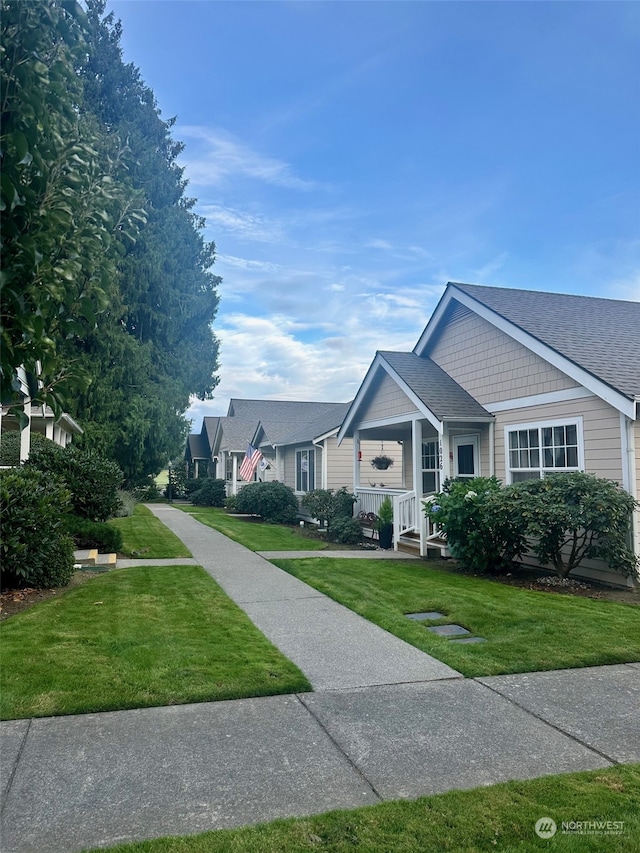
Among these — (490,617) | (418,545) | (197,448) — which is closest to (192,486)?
(197,448)

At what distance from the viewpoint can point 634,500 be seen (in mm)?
8641

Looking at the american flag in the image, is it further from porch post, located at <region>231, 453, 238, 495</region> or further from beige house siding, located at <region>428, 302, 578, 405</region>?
beige house siding, located at <region>428, 302, 578, 405</region>

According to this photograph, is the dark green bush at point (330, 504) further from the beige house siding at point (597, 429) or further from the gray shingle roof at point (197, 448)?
the gray shingle roof at point (197, 448)

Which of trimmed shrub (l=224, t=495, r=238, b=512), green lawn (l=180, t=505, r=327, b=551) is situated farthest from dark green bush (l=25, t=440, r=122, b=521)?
trimmed shrub (l=224, t=495, r=238, b=512)

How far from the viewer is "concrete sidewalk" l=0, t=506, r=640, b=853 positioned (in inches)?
116

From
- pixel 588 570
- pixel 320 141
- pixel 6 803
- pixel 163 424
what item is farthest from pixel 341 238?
pixel 6 803

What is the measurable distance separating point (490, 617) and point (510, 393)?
5.84m

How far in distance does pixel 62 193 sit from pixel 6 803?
9.78 feet

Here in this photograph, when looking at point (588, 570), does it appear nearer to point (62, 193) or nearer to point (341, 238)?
point (62, 193)

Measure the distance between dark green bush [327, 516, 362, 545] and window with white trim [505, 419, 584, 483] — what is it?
4968 mm

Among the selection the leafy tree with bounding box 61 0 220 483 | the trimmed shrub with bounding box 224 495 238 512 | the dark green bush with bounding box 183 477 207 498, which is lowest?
the trimmed shrub with bounding box 224 495 238 512

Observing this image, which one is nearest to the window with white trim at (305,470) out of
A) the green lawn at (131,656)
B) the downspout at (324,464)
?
the downspout at (324,464)

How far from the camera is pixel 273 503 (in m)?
21.8

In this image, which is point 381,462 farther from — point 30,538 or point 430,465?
point 30,538
